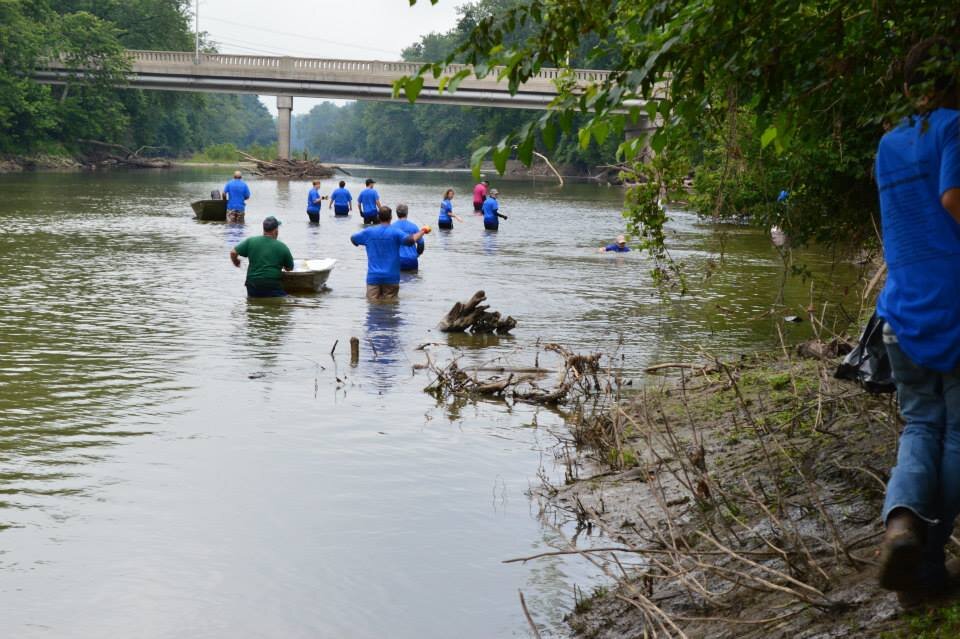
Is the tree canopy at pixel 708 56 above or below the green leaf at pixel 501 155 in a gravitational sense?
above

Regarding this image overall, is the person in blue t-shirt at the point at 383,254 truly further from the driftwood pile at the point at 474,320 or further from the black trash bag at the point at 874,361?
the black trash bag at the point at 874,361

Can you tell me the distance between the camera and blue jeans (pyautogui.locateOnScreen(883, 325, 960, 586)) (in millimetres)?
4055

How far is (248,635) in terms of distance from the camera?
5.82 m

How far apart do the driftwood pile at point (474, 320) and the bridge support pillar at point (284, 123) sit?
75.9 metres

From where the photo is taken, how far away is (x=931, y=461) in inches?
161

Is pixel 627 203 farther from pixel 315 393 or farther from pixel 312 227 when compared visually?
pixel 312 227

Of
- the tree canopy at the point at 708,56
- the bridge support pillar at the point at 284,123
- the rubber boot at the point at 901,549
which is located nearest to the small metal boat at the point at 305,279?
the tree canopy at the point at 708,56

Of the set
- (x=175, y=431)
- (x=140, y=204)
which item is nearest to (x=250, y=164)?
(x=140, y=204)

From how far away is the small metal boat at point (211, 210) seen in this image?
112 ft

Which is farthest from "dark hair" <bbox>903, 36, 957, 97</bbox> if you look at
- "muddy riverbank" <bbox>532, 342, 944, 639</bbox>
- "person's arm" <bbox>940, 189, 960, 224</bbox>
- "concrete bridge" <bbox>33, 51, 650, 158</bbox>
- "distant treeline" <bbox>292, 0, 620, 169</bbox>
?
"distant treeline" <bbox>292, 0, 620, 169</bbox>

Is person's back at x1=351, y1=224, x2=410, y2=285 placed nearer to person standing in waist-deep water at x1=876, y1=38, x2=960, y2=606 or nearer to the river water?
the river water

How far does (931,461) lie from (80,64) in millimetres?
86651

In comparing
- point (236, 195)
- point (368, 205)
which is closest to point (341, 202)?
point (368, 205)

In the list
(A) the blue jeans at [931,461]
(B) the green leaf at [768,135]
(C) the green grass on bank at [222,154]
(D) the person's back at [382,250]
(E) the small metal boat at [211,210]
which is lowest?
(C) the green grass on bank at [222,154]
